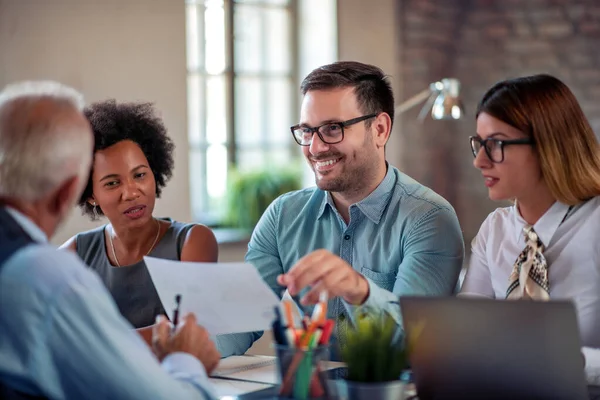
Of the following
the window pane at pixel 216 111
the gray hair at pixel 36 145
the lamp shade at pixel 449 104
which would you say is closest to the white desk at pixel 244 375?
the gray hair at pixel 36 145

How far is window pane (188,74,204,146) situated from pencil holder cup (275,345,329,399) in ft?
13.3

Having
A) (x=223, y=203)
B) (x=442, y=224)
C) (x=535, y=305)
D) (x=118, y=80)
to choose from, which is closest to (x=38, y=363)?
(x=535, y=305)

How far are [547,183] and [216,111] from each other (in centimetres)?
368

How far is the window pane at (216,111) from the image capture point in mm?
5484

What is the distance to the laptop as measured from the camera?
1.46m

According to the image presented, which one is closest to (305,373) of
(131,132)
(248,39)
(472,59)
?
(131,132)

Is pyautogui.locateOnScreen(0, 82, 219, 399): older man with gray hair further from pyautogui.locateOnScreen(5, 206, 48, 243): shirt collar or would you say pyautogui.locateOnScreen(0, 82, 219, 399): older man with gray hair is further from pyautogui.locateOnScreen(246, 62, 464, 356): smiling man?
pyautogui.locateOnScreen(246, 62, 464, 356): smiling man

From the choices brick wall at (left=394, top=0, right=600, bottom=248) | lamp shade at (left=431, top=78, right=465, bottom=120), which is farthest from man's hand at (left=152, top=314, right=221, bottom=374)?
brick wall at (left=394, top=0, right=600, bottom=248)

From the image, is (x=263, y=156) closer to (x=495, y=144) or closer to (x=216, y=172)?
(x=216, y=172)

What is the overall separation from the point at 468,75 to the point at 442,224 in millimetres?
4256

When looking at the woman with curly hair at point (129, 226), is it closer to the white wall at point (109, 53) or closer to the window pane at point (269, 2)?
the white wall at point (109, 53)

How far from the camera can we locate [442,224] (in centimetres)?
233

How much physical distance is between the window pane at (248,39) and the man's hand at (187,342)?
414 cm

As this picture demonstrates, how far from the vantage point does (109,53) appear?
14.7 ft
